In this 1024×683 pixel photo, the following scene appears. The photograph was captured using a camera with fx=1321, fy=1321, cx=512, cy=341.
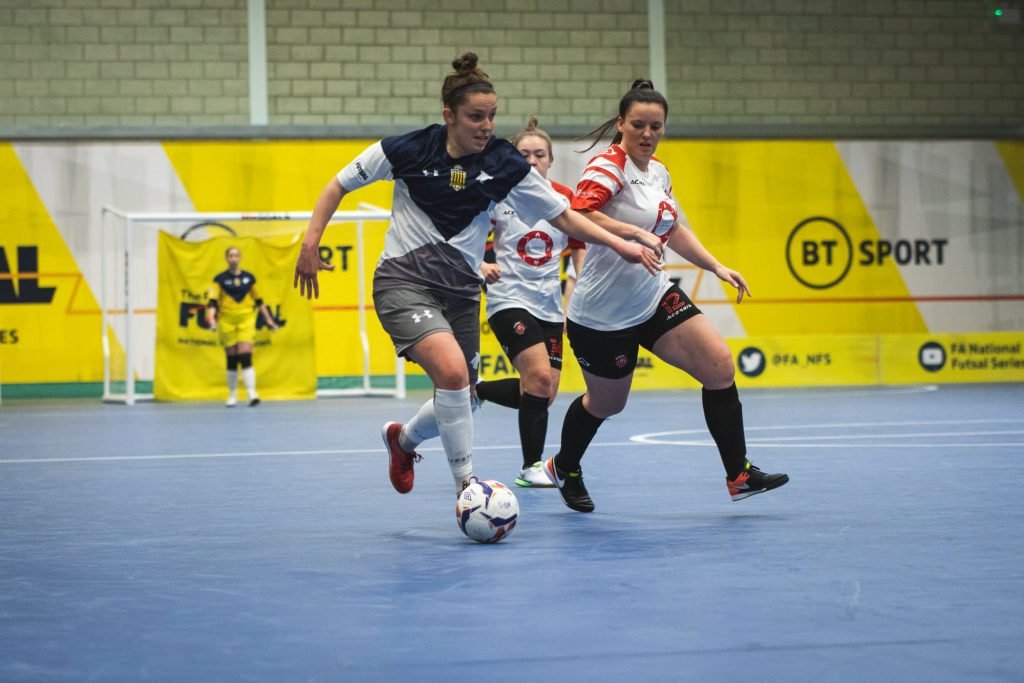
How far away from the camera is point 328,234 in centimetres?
1914

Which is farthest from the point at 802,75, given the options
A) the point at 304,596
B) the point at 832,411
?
the point at 304,596

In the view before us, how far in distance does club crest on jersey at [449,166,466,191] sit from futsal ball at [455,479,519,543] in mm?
1338

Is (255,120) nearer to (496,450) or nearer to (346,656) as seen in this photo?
(496,450)

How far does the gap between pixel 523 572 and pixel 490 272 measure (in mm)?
2986

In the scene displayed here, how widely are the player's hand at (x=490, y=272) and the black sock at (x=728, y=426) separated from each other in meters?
1.59

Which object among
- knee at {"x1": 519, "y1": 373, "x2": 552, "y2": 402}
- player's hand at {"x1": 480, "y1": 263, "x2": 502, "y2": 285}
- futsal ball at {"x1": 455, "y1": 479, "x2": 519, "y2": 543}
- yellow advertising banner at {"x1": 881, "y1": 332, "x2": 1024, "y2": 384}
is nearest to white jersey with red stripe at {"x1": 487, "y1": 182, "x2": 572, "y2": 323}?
player's hand at {"x1": 480, "y1": 263, "x2": 502, "y2": 285}

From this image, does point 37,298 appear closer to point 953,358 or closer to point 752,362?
point 752,362

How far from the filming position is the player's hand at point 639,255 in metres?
5.68

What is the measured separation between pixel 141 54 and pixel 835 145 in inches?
439

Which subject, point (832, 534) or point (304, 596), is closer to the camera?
point (304, 596)

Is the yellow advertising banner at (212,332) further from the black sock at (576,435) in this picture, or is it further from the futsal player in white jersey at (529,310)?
the black sock at (576,435)

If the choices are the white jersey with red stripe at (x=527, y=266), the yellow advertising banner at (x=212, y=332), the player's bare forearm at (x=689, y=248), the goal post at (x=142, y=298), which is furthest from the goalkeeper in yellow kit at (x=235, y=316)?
the player's bare forearm at (x=689, y=248)

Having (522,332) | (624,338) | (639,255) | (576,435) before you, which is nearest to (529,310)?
(522,332)

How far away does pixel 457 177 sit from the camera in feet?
18.6
